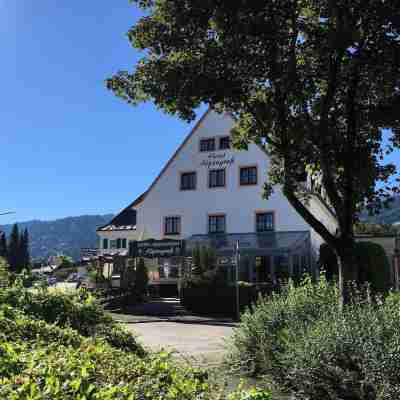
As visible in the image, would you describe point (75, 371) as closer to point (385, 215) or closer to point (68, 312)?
point (68, 312)

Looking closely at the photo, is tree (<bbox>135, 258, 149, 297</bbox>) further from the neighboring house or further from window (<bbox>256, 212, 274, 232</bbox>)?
window (<bbox>256, 212, 274, 232</bbox>)

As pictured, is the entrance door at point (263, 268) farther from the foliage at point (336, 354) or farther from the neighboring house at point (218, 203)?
the foliage at point (336, 354)

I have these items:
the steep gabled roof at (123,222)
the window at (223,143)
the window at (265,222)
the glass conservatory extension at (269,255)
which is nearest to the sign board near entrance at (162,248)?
the glass conservatory extension at (269,255)

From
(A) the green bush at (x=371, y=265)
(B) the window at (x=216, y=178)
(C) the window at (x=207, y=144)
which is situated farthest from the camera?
(C) the window at (x=207, y=144)

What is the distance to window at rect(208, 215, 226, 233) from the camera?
31858mm

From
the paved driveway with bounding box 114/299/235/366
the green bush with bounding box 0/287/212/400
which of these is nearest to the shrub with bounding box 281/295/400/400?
the green bush with bounding box 0/287/212/400

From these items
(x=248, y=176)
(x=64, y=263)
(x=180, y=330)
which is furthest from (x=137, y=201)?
(x=64, y=263)

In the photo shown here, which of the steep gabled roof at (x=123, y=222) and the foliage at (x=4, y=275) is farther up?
the steep gabled roof at (x=123, y=222)

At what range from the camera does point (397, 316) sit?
602 centimetres

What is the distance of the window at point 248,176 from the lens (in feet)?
104

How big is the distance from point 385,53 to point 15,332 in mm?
6542

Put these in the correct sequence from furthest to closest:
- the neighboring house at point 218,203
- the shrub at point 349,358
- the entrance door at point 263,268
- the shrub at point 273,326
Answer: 1. the neighboring house at point 218,203
2. the entrance door at point 263,268
3. the shrub at point 273,326
4. the shrub at point 349,358

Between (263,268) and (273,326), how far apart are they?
19.8 meters

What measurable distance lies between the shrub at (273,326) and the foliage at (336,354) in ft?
0.06
